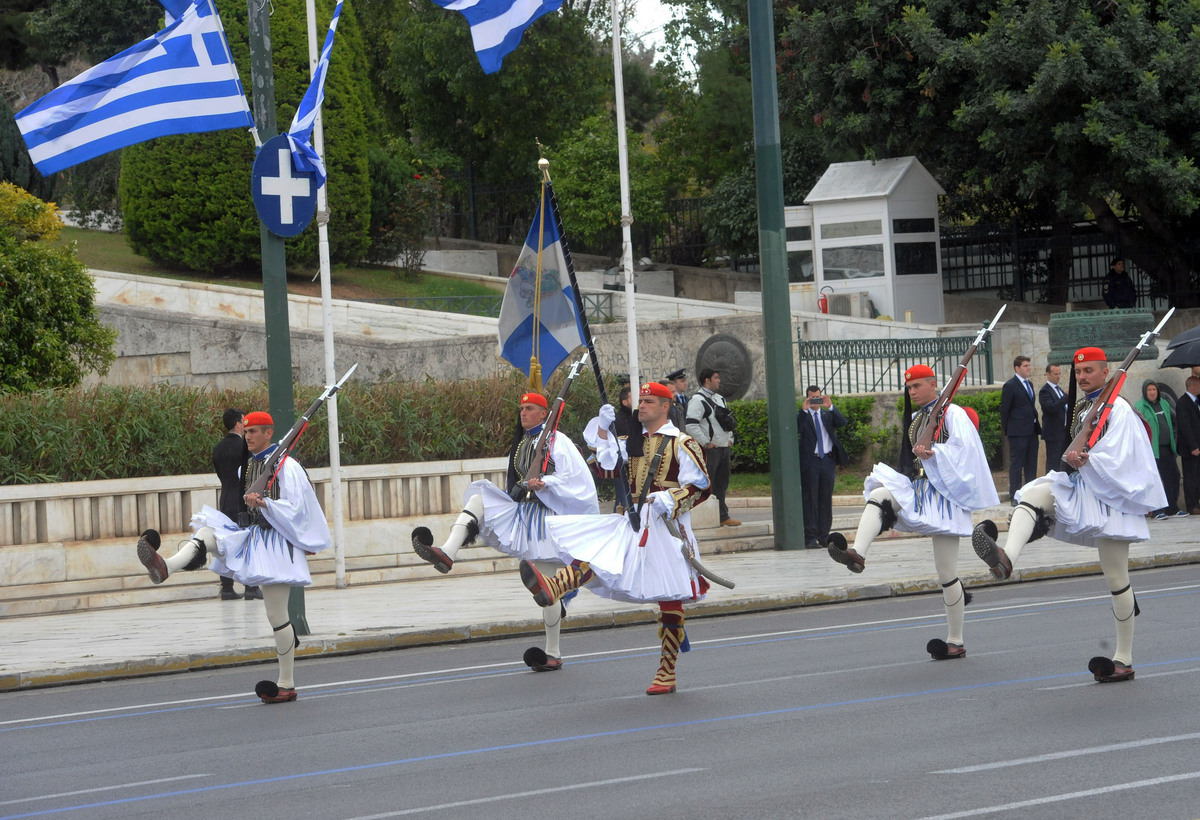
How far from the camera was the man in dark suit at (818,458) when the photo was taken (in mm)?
17312

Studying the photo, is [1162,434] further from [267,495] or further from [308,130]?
[267,495]

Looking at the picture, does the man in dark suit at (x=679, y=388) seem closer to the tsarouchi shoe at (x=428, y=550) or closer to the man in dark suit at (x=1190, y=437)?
the tsarouchi shoe at (x=428, y=550)

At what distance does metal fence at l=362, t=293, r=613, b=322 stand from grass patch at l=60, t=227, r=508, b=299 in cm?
67

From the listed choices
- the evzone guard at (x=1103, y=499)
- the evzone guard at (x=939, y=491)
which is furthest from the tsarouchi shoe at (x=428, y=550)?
the evzone guard at (x=1103, y=499)

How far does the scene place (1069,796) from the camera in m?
6.15

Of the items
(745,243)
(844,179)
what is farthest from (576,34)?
(844,179)

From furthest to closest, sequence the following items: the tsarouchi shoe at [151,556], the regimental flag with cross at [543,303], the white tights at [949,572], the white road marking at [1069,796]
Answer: the regimental flag with cross at [543,303]
the white tights at [949,572]
the tsarouchi shoe at [151,556]
the white road marking at [1069,796]

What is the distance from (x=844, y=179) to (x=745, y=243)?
537 centimetres

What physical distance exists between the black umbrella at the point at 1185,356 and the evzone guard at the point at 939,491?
32.0 feet

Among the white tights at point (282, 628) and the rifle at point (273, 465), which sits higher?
the rifle at point (273, 465)

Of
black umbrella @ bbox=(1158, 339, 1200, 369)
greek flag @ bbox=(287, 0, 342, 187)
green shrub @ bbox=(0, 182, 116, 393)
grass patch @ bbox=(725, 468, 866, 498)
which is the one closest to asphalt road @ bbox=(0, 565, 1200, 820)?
greek flag @ bbox=(287, 0, 342, 187)

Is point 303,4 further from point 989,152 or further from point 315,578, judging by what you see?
point 315,578

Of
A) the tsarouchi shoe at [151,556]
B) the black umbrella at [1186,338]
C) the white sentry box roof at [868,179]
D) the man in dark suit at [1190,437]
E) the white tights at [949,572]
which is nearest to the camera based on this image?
the tsarouchi shoe at [151,556]

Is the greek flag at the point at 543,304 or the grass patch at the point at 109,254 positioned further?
the grass patch at the point at 109,254
